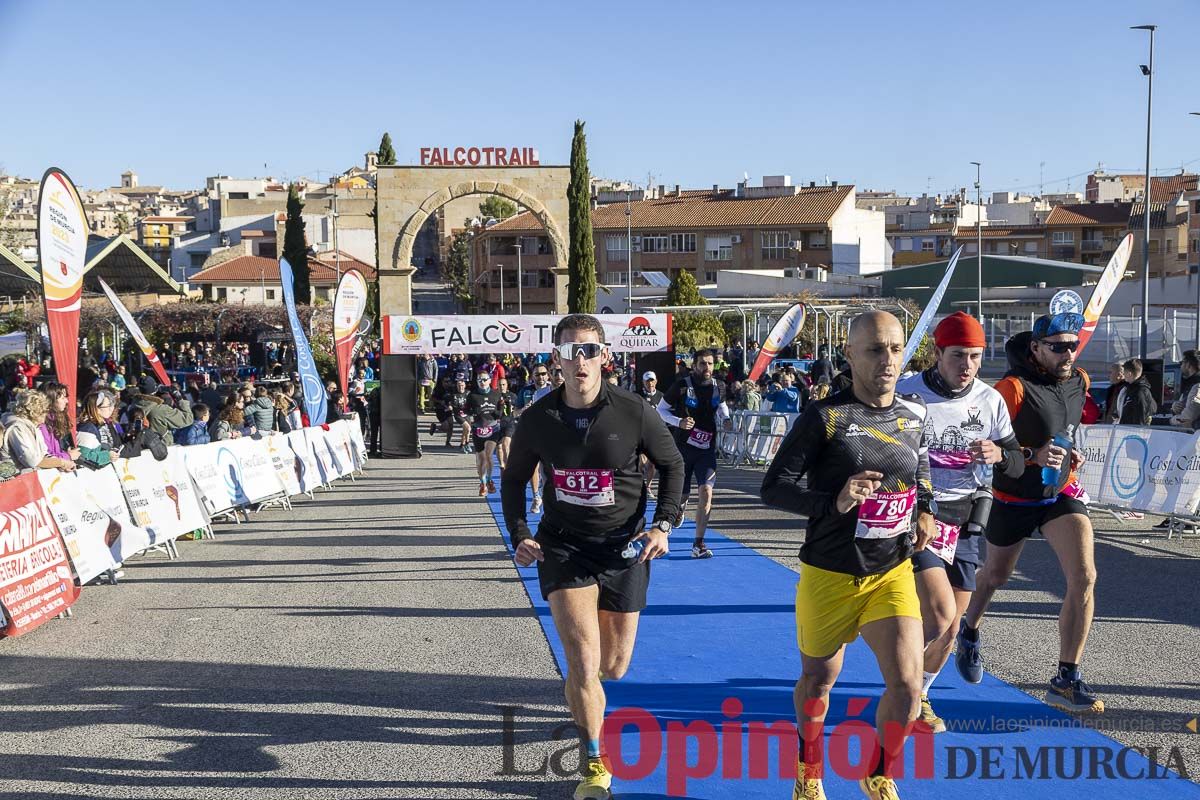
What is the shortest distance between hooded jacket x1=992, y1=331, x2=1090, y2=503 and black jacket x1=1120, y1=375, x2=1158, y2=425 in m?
8.88

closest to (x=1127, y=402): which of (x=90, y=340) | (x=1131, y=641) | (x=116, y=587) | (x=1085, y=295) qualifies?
(x=1131, y=641)

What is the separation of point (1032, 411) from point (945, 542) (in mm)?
1016

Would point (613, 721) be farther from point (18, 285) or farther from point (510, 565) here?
point (18, 285)

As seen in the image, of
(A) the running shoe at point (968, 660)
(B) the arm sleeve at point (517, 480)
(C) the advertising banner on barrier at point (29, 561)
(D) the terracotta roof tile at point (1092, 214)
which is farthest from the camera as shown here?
(D) the terracotta roof tile at point (1092, 214)

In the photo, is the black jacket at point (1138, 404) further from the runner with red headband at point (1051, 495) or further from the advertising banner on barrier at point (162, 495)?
the advertising banner on barrier at point (162, 495)

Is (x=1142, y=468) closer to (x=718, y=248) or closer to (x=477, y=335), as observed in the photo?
(x=477, y=335)

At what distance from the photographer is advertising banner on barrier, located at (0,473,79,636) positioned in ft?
27.0

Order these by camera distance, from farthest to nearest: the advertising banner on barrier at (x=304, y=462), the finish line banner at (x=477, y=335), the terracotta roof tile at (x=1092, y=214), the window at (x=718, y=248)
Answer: the terracotta roof tile at (x=1092, y=214) < the window at (x=718, y=248) < the finish line banner at (x=477, y=335) < the advertising banner on barrier at (x=304, y=462)

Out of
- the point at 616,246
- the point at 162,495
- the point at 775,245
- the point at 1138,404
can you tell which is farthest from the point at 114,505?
the point at 616,246

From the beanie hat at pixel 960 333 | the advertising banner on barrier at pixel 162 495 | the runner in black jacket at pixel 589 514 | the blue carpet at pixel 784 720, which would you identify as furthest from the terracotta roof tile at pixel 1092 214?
the runner in black jacket at pixel 589 514

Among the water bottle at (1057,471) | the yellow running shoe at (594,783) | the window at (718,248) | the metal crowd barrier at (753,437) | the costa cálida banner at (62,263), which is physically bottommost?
the metal crowd barrier at (753,437)

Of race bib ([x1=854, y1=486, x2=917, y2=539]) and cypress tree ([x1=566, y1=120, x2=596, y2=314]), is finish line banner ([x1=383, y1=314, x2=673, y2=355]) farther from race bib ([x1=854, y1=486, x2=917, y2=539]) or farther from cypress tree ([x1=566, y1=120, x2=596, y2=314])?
cypress tree ([x1=566, y1=120, x2=596, y2=314])

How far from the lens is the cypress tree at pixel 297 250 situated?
69.4m

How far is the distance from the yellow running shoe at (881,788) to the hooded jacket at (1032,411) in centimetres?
203
